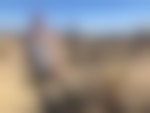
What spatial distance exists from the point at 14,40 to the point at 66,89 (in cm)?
24

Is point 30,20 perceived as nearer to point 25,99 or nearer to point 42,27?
point 42,27

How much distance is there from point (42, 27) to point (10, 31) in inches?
4.1

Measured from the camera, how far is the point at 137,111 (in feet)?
2.60

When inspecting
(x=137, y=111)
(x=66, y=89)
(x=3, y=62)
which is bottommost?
(x=137, y=111)

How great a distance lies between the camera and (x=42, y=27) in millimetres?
712

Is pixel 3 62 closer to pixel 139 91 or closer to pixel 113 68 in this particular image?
pixel 113 68

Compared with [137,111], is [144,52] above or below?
above

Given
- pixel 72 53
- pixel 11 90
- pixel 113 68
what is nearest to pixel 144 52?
pixel 113 68

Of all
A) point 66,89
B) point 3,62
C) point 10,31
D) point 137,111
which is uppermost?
point 10,31

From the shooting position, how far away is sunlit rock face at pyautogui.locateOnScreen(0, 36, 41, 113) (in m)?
0.73

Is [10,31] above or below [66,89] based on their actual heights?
Result: above

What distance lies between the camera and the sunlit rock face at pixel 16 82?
0.73m

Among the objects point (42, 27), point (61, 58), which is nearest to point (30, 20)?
point (42, 27)

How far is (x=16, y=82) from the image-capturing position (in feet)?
2.49
